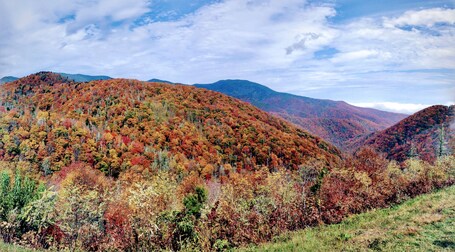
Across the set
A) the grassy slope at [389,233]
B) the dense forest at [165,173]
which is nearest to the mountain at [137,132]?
the dense forest at [165,173]

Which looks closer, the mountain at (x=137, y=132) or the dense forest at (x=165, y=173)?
the dense forest at (x=165, y=173)

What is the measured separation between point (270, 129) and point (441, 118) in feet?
319

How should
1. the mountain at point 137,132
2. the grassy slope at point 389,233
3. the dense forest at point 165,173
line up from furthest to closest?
the mountain at point 137,132 → the dense forest at point 165,173 → the grassy slope at point 389,233

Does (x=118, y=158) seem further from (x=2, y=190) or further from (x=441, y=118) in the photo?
(x=441, y=118)

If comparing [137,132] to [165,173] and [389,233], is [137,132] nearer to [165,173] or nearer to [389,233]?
[165,173]

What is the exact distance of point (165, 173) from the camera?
40.9 meters

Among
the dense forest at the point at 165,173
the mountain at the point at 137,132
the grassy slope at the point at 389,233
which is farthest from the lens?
the mountain at the point at 137,132

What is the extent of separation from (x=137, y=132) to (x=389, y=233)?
120654 mm

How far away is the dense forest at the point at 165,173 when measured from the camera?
16375 millimetres

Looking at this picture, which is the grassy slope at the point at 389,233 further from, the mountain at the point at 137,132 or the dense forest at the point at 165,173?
the mountain at the point at 137,132

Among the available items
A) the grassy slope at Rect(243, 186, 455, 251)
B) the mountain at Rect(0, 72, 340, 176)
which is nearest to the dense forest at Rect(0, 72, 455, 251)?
the mountain at Rect(0, 72, 340, 176)

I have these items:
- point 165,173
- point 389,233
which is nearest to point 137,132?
point 165,173

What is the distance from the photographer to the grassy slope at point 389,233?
10.4 m

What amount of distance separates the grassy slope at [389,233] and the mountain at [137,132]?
8007cm
